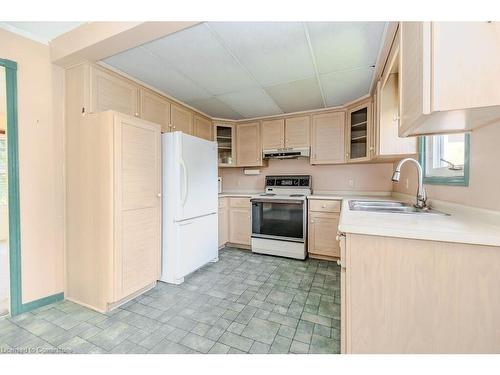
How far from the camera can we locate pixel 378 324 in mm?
1004

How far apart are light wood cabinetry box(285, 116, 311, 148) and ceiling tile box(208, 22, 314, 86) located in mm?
1112

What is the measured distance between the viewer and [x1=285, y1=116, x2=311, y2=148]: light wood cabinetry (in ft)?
10.8

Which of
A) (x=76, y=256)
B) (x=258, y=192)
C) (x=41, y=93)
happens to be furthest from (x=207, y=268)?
(x=41, y=93)

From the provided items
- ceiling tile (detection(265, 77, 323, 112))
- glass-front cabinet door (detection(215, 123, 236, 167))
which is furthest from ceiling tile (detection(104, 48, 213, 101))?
glass-front cabinet door (detection(215, 123, 236, 167))

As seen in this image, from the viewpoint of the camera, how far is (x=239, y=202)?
343cm

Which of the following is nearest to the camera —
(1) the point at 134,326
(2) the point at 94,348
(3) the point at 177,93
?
(2) the point at 94,348

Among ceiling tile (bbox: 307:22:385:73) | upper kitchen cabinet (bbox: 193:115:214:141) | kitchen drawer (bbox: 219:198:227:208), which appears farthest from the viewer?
kitchen drawer (bbox: 219:198:227:208)

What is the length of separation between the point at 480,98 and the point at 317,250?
2.47 meters

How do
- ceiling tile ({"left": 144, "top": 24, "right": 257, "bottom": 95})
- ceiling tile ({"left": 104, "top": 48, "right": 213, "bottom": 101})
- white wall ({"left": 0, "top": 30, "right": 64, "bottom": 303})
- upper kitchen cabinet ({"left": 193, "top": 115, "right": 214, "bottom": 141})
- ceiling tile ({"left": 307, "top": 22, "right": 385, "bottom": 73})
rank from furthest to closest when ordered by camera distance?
1. upper kitchen cabinet ({"left": 193, "top": 115, "right": 214, "bottom": 141})
2. ceiling tile ({"left": 104, "top": 48, "right": 213, "bottom": 101})
3. white wall ({"left": 0, "top": 30, "right": 64, "bottom": 303})
4. ceiling tile ({"left": 144, "top": 24, "right": 257, "bottom": 95})
5. ceiling tile ({"left": 307, "top": 22, "right": 385, "bottom": 73})

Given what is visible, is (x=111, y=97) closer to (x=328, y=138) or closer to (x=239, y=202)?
(x=239, y=202)

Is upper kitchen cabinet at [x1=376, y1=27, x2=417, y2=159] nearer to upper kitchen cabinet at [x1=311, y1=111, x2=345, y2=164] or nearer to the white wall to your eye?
upper kitchen cabinet at [x1=311, y1=111, x2=345, y2=164]

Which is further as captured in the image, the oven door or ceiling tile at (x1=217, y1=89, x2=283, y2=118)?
the oven door
